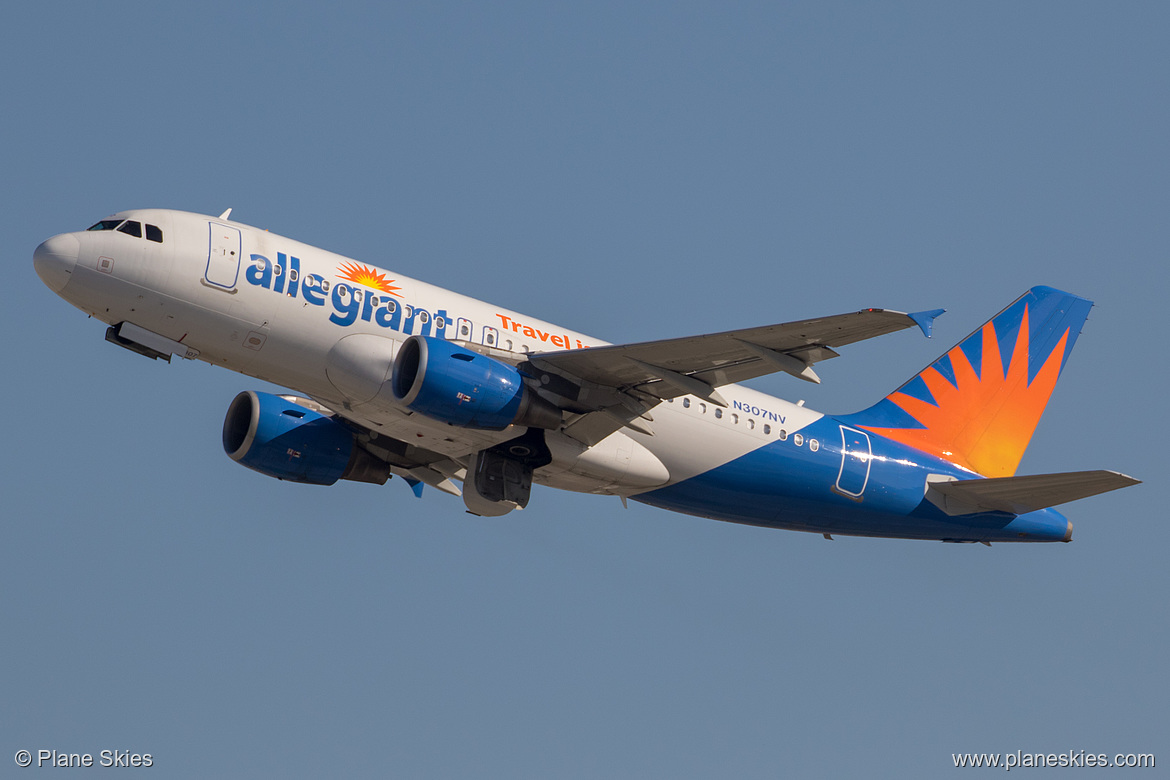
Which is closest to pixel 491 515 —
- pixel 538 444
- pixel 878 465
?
pixel 538 444

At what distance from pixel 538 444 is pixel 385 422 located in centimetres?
334

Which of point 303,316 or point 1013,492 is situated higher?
point 303,316

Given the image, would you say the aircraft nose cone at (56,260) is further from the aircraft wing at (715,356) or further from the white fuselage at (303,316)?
the aircraft wing at (715,356)

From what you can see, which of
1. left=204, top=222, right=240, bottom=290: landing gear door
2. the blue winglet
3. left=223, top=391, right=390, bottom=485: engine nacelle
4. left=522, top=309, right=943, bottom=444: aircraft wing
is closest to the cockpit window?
left=204, top=222, right=240, bottom=290: landing gear door

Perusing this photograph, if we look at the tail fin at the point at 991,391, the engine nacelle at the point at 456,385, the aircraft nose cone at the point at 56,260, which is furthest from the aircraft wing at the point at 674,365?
the aircraft nose cone at the point at 56,260

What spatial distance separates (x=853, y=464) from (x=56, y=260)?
18719 millimetres

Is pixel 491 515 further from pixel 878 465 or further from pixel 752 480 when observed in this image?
pixel 878 465

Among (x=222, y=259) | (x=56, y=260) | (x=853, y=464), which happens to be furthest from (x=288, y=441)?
(x=853, y=464)

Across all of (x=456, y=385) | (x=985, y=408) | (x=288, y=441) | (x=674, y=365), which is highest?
(x=985, y=408)

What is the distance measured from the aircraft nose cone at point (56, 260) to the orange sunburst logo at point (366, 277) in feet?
17.3

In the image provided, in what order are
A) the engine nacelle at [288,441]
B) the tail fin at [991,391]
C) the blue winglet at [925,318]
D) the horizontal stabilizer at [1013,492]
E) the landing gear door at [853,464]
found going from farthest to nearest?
the tail fin at [991,391] → the landing gear door at [853,464] → the engine nacelle at [288,441] → the horizontal stabilizer at [1013,492] → the blue winglet at [925,318]

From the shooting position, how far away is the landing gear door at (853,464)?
3253 cm

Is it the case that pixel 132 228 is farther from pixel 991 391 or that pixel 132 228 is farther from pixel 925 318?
pixel 991 391

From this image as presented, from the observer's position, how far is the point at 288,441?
3222 cm
